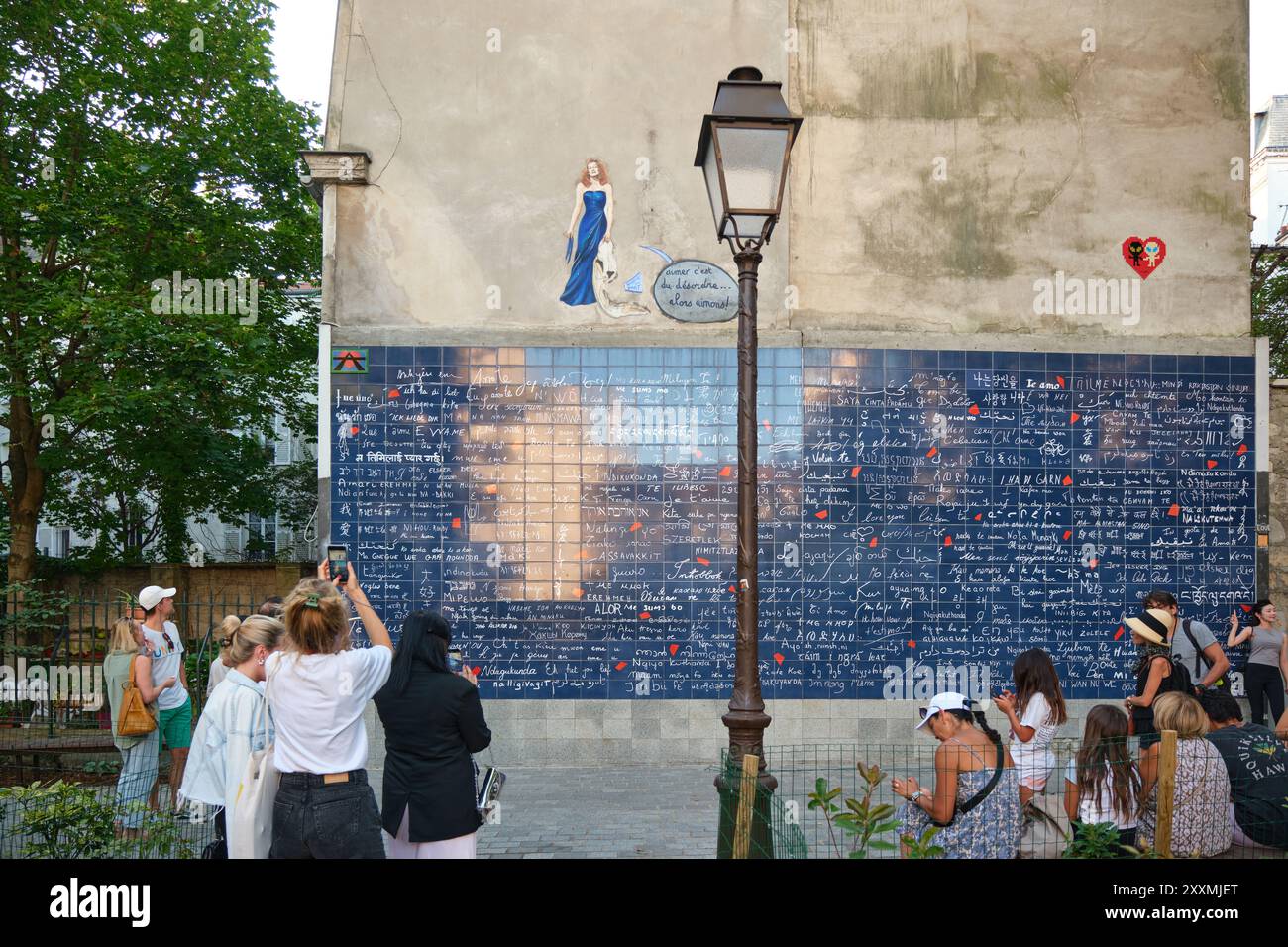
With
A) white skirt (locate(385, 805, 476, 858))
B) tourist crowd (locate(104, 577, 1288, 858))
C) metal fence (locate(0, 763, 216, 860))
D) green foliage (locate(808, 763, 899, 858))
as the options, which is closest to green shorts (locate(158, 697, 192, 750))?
tourist crowd (locate(104, 577, 1288, 858))

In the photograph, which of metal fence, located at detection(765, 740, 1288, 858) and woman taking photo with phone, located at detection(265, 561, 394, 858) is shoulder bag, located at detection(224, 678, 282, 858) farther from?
metal fence, located at detection(765, 740, 1288, 858)

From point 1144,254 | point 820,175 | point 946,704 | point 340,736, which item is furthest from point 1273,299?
point 340,736

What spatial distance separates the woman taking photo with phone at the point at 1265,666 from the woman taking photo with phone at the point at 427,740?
8682mm

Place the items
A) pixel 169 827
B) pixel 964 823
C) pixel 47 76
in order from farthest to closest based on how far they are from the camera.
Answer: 1. pixel 47 76
2. pixel 169 827
3. pixel 964 823

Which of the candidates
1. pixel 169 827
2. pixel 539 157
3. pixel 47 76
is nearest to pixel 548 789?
pixel 169 827

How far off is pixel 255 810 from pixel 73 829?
1264 millimetres

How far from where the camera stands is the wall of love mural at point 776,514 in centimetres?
1071

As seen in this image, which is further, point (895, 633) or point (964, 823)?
point (895, 633)

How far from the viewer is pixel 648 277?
10.9m

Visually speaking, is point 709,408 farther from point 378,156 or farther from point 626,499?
point 378,156

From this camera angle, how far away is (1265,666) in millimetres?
10539

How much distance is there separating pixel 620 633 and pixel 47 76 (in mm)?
12541

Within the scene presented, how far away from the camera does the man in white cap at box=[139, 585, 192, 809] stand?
27.0ft

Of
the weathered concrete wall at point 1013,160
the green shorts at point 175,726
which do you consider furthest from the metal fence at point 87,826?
the weathered concrete wall at point 1013,160
